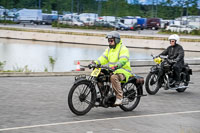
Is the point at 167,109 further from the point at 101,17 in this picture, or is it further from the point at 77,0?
the point at 77,0

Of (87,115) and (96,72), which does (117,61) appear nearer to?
(96,72)

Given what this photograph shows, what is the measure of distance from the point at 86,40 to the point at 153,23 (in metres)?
22.4

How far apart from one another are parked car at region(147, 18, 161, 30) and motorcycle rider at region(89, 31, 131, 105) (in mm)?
62556

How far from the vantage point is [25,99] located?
11305 mm

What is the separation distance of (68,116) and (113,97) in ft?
3.17

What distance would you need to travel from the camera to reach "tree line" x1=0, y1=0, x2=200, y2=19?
229ft

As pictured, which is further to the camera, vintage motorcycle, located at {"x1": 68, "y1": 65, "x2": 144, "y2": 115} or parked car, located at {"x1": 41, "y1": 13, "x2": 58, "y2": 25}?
parked car, located at {"x1": 41, "y1": 13, "x2": 58, "y2": 25}

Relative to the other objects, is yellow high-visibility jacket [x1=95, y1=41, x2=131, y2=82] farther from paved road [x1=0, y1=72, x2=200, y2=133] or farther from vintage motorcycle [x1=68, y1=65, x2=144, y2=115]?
paved road [x1=0, y1=72, x2=200, y2=133]

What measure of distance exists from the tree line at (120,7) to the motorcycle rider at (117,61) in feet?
196

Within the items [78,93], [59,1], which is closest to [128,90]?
[78,93]

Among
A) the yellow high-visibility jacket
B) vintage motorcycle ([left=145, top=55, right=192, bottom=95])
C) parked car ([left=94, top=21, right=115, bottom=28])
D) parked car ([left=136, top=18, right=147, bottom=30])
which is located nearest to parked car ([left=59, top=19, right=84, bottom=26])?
parked car ([left=94, top=21, right=115, bottom=28])

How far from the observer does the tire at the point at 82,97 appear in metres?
9.02

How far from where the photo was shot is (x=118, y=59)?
9.77m

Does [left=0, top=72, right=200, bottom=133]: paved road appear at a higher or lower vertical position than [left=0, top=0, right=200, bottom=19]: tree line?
lower
